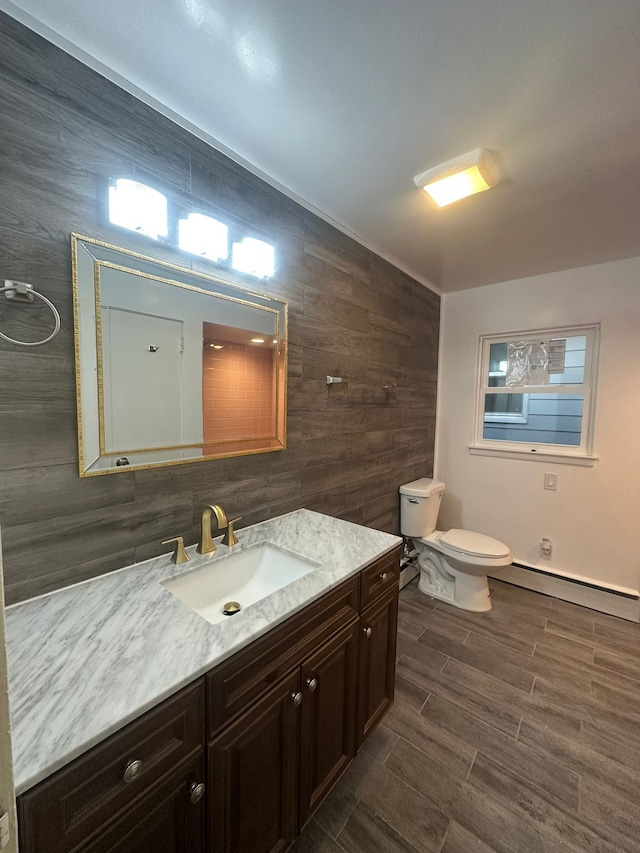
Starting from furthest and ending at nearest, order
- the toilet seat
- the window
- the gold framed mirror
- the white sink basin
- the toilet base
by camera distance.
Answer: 1. the window
2. the toilet base
3. the toilet seat
4. the white sink basin
5. the gold framed mirror

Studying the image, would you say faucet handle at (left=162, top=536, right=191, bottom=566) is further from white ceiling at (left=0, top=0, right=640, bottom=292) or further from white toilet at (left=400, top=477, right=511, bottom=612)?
white toilet at (left=400, top=477, right=511, bottom=612)

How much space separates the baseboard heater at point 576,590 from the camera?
239 cm

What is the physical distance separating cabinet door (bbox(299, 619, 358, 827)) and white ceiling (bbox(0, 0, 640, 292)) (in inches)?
72.2

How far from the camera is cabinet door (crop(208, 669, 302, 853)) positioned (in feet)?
2.69

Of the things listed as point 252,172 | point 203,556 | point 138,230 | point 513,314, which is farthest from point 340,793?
point 513,314

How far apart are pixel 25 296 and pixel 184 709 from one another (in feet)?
3.64

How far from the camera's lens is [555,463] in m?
Answer: 2.63

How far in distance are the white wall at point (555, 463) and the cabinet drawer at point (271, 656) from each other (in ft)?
7.17

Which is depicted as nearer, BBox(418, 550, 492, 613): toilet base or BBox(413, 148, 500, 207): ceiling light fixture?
BBox(413, 148, 500, 207): ceiling light fixture

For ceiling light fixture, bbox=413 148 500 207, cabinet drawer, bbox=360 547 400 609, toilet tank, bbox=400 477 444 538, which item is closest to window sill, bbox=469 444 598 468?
toilet tank, bbox=400 477 444 538

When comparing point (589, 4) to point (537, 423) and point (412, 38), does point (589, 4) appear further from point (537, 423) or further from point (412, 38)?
point (537, 423)

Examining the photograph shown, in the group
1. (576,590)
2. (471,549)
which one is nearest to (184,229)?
(471,549)

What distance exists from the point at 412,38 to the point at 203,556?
1.76m

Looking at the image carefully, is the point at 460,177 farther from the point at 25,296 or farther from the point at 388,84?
the point at 25,296
